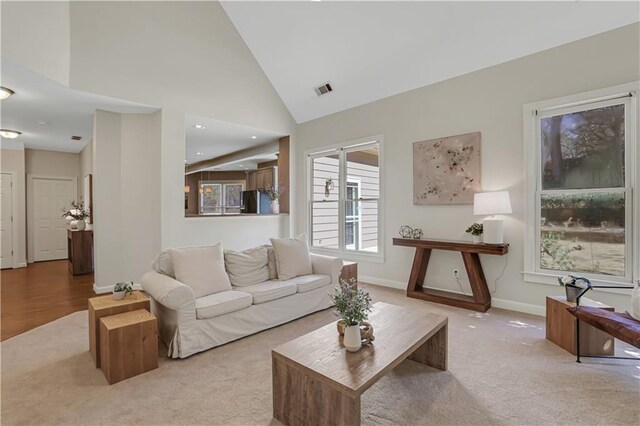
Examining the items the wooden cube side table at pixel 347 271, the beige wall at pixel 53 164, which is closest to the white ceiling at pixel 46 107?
the beige wall at pixel 53 164

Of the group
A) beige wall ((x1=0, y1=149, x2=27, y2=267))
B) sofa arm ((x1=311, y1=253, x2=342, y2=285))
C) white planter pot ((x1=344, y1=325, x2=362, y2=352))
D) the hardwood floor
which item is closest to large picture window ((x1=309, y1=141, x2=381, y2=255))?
sofa arm ((x1=311, y1=253, x2=342, y2=285))

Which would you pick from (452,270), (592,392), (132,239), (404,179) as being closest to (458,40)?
(404,179)

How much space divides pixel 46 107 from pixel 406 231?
5.29m

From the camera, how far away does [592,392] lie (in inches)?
79.8

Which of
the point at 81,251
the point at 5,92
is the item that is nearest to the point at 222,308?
the point at 5,92

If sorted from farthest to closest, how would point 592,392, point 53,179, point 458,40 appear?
point 53,179 < point 458,40 < point 592,392

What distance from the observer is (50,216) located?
7098 mm

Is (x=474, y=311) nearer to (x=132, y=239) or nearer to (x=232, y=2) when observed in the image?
(x=132, y=239)

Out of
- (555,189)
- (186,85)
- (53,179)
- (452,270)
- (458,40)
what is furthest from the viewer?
(53,179)

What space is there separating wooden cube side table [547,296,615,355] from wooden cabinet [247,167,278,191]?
6593 millimetres

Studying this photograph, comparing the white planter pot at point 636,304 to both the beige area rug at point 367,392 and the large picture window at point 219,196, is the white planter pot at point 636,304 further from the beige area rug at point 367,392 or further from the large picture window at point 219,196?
the large picture window at point 219,196

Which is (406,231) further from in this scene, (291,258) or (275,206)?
(275,206)

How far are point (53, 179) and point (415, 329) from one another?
340 inches

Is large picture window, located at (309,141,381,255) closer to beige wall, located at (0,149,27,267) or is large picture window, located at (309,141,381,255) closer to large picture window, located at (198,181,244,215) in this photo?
large picture window, located at (198,181,244,215)
